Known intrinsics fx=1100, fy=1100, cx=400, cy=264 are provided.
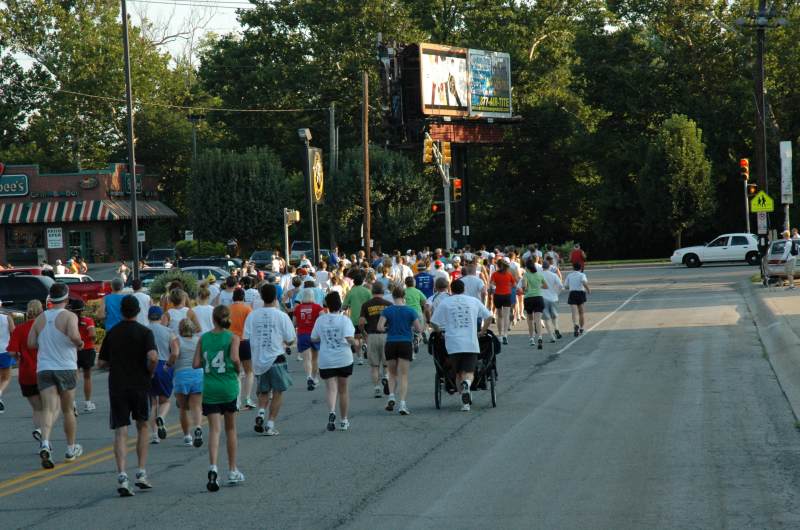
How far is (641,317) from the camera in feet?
92.8

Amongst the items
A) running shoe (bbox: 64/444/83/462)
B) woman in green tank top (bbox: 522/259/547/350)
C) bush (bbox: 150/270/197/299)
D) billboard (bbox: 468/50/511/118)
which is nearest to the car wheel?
billboard (bbox: 468/50/511/118)

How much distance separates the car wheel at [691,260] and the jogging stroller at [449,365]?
4185 cm

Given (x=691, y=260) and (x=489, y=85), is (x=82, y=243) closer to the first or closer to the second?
(x=489, y=85)

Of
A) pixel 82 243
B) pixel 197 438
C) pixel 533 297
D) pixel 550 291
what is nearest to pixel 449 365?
pixel 197 438

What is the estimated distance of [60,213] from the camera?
69250mm

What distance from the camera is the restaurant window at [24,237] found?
69.6 metres

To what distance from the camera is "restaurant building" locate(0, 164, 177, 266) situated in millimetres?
69238

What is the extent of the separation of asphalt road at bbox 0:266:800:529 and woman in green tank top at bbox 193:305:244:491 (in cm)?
44

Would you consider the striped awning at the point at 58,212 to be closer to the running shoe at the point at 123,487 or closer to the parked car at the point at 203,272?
the parked car at the point at 203,272

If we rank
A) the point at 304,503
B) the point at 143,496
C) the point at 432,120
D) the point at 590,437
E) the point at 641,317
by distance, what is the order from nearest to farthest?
the point at 304,503, the point at 143,496, the point at 590,437, the point at 641,317, the point at 432,120

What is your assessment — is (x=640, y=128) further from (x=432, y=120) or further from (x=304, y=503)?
(x=304, y=503)

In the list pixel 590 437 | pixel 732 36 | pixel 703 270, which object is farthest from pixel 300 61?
pixel 590 437

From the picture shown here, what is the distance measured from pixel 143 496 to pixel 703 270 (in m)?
44.7

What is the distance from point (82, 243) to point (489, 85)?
28.9 metres
